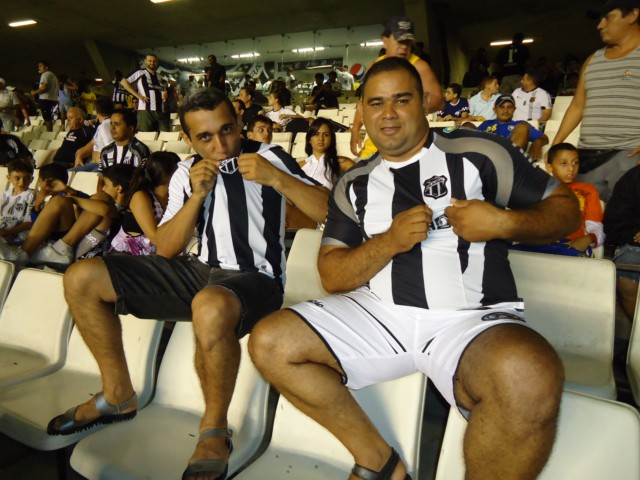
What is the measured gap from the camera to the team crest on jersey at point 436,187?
134cm

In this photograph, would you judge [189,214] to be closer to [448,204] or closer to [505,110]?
[448,204]

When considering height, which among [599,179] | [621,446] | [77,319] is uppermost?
[599,179]

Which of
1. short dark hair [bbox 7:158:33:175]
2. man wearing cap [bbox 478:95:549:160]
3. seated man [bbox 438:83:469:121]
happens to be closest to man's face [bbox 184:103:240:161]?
short dark hair [bbox 7:158:33:175]

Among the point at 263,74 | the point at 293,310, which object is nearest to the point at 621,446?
the point at 293,310

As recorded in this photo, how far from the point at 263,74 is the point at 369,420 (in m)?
15.3

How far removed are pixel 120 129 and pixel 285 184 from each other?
2.72m

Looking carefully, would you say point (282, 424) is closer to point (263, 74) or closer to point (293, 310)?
point (293, 310)

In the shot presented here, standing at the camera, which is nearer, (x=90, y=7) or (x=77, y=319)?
(x=77, y=319)

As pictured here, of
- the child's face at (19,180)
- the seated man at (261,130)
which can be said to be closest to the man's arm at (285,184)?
the seated man at (261,130)

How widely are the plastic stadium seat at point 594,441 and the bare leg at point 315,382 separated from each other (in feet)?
1.33

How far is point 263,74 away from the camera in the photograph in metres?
15.0

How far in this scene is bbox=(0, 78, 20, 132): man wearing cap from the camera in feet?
26.1

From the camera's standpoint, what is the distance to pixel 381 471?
44.2 inches

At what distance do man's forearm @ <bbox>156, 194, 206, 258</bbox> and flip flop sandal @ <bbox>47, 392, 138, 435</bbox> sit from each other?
0.57 m
